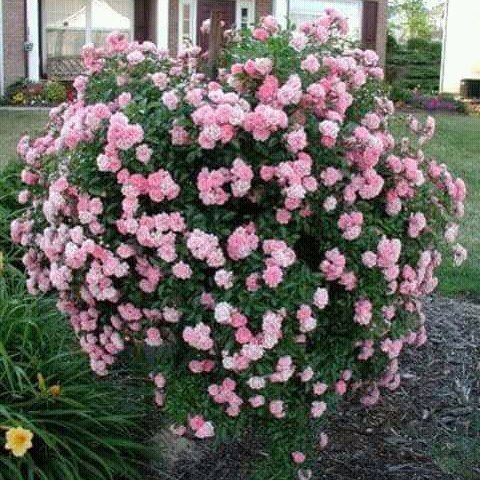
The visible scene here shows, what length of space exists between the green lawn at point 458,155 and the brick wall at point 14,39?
3960 mm

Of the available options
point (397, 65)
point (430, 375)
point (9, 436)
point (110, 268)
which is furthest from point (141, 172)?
point (397, 65)

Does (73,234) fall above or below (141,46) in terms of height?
below

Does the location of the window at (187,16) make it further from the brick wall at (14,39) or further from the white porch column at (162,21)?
the brick wall at (14,39)

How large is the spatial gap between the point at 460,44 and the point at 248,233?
2881cm

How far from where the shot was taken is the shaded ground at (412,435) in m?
3.65

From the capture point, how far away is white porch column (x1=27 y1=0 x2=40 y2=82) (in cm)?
2097

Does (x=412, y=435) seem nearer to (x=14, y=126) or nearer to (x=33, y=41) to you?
(x=14, y=126)

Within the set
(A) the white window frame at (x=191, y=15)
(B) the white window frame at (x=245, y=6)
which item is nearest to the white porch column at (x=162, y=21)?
(A) the white window frame at (x=191, y=15)

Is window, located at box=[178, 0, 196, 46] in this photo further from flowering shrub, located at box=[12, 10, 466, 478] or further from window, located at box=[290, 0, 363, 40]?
flowering shrub, located at box=[12, 10, 466, 478]

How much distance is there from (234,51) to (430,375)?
6.15 ft

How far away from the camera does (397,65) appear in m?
30.2

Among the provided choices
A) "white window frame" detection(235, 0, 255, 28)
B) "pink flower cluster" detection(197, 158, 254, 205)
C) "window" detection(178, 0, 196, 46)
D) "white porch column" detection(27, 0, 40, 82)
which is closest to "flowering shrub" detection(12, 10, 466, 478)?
"pink flower cluster" detection(197, 158, 254, 205)

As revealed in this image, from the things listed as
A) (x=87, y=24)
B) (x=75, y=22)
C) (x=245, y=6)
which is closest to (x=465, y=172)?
(x=245, y=6)

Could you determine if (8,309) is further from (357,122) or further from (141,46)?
(357,122)
